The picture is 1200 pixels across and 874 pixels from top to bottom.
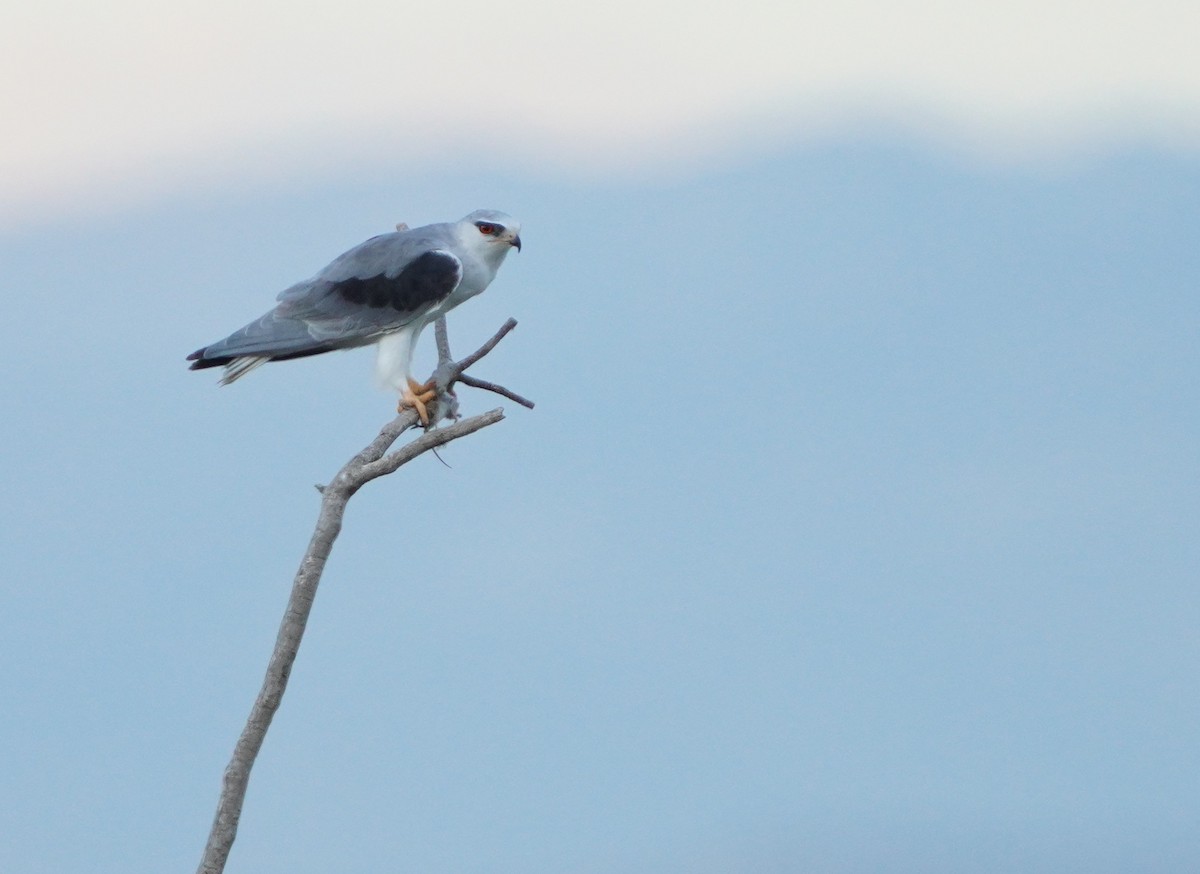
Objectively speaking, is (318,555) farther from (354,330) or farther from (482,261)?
(482,261)

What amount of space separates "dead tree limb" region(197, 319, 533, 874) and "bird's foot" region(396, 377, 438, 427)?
1.42 ft

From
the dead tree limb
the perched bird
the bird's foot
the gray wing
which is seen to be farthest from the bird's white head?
the dead tree limb

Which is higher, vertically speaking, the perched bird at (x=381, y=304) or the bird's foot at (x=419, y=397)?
the perched bird at (x=381, y=304)

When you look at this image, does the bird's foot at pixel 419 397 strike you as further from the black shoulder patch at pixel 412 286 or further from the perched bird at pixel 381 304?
the black shoulder patch at pixel 412 286

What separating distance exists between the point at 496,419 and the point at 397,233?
5.22ft

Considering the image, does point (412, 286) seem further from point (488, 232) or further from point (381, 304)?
point (488, 232)

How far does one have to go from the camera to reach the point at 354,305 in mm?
6910

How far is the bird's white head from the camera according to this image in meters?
7.15

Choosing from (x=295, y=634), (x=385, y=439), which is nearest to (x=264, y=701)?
(x=295, y=634)

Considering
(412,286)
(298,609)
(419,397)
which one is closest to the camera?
(298,609)

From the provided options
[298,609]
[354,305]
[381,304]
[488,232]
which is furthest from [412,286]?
[298,609]

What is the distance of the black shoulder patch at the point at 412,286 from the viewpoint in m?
6.86

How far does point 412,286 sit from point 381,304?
20 cm

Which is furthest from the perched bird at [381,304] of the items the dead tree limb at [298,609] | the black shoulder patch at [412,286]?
the dead tree limb at [298,609]
